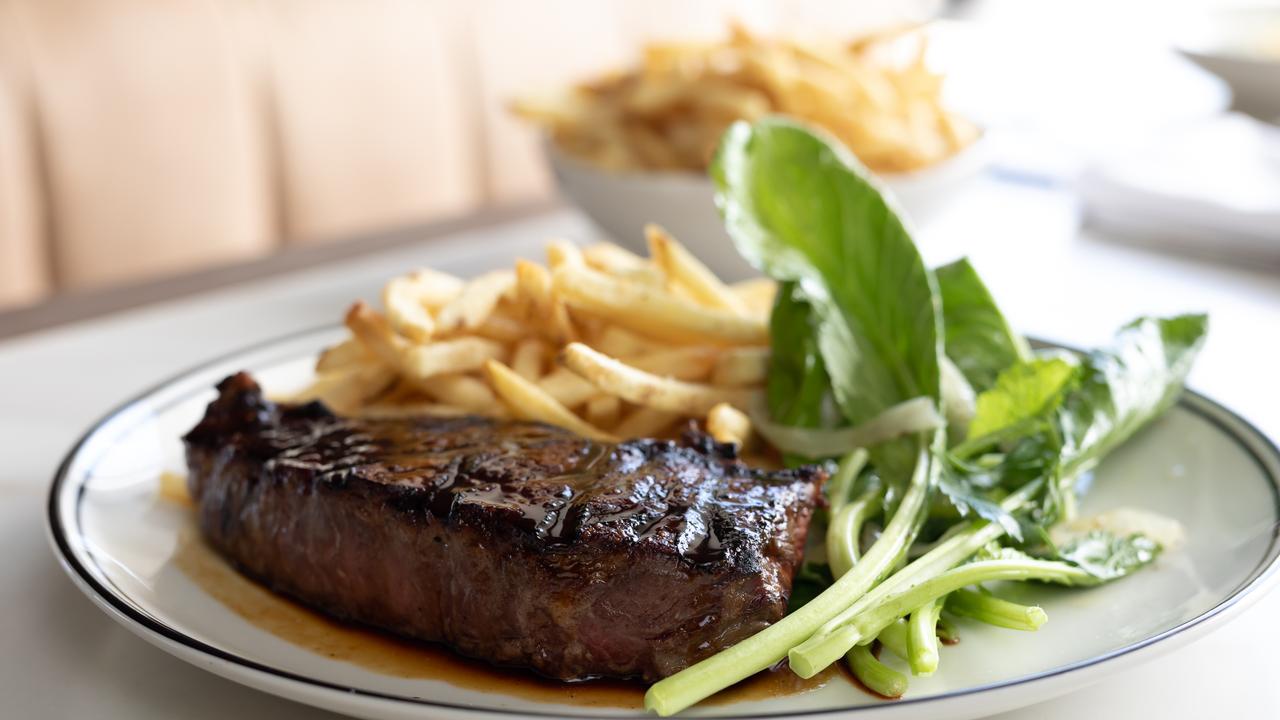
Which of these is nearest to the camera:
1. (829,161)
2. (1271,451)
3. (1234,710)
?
(1234,710)

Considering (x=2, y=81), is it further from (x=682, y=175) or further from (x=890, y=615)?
(x=890, y=615)

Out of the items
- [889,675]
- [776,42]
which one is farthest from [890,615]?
[776,42]

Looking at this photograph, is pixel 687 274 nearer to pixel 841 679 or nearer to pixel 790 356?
pixel 790 356

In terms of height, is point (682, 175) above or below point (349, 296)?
above

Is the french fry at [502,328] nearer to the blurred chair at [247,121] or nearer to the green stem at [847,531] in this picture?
the green stem at [847,531]

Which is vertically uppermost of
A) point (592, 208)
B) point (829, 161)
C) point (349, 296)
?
point (829, 161)

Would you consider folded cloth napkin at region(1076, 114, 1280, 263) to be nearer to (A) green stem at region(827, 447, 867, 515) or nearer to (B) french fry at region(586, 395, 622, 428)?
(A) green stem at region(827, 447, 867, 515)
